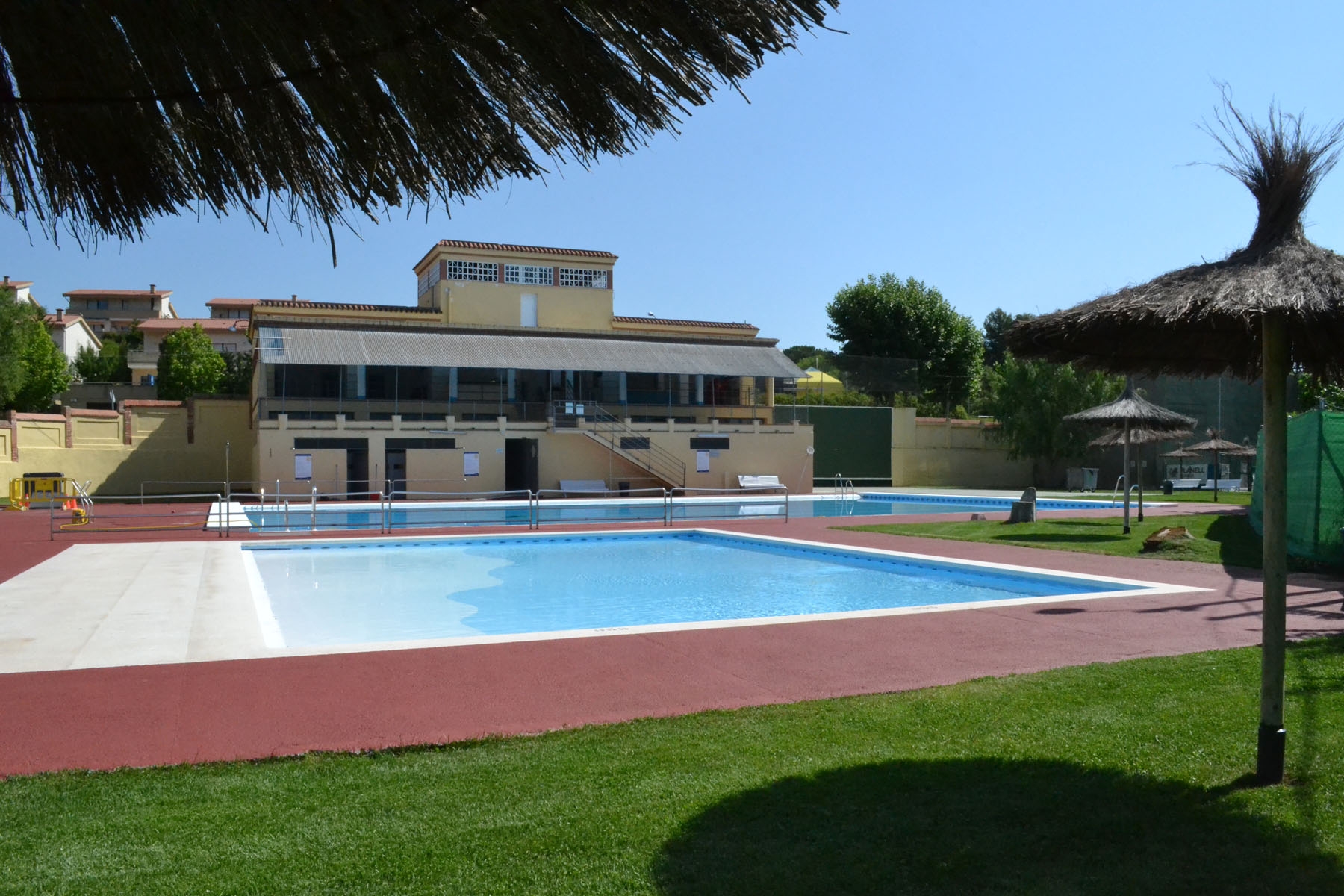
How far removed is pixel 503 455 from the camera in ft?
108

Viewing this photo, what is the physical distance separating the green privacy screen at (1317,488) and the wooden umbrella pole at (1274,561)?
28.3 ft

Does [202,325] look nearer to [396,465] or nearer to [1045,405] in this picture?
[396,465]

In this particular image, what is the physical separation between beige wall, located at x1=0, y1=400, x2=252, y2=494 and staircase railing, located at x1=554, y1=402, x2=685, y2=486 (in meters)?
10.8

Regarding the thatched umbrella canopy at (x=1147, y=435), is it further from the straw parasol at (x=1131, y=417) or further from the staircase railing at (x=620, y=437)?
the staircase railing at (x=620, y=437)

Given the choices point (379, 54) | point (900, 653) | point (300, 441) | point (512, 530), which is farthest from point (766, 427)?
point (379, 54)

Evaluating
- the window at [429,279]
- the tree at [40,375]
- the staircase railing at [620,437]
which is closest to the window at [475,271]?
the window at [429,279]

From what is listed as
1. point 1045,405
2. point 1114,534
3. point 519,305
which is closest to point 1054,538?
point 1114,534

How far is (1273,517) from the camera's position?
14.7ft

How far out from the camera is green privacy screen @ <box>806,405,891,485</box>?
1610 inches

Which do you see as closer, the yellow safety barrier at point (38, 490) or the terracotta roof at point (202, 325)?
the yellow safety barrier at point (38, 490)

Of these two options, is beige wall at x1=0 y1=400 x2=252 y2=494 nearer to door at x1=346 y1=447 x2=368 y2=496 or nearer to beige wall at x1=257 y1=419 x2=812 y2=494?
beige wall at x1=257 y1=419 x2=812 y2=494

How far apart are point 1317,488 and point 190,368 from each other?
164 feet

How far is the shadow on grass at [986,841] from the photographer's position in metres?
3.47

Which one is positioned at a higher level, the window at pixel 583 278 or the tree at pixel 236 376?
the window at pixel 583 278
